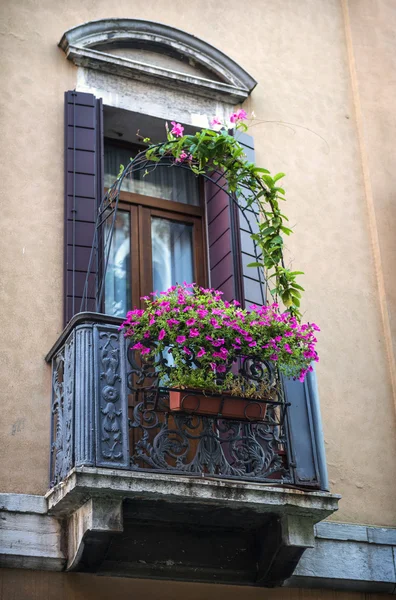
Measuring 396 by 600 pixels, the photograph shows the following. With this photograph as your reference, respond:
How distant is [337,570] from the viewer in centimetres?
→ 700

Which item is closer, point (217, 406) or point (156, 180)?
point (217, 406)

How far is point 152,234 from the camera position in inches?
315

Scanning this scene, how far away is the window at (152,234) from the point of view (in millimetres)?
7641

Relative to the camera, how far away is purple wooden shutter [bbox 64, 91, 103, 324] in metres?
6.99

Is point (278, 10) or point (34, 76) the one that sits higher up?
point (278, 10)

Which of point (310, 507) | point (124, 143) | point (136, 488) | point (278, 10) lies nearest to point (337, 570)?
point (310, 507)

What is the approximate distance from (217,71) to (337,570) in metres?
3.95

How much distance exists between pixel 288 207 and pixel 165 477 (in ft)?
9.46

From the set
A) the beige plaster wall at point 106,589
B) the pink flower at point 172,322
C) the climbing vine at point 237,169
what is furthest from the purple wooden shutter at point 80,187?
the beige plaster wall at point 106,589

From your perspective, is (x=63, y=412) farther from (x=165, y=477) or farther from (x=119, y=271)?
(x=119, y=271)

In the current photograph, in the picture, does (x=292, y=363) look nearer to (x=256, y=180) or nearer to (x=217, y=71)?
(x=256, y=180)

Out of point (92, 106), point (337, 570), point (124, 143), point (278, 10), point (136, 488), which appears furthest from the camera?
point (278, 10)

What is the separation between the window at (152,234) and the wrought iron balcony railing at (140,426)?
1091 millimetres

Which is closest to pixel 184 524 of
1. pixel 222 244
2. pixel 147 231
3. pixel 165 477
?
pixel 165 477
